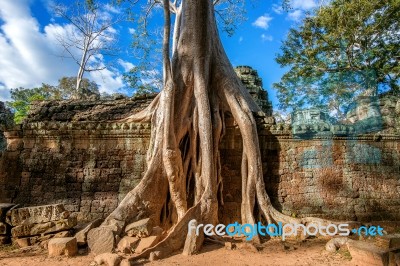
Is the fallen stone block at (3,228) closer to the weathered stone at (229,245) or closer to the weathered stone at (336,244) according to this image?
the weathered stone at (229,245)

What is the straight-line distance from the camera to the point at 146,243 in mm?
3264

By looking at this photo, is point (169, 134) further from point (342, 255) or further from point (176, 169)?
point (342, 255)

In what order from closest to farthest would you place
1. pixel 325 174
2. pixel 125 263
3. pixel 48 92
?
pixel 125 263
pixel 325 174
pixel 48 92

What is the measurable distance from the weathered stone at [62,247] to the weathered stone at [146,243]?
29.3 inches

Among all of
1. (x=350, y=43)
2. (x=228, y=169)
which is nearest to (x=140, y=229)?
(x=228, y=169)

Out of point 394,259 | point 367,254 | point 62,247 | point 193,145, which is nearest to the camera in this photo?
point 394,259

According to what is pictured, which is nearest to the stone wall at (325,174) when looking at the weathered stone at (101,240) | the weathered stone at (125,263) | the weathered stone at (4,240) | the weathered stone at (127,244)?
the weathered stone at (127,244)

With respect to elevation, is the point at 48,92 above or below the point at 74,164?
above

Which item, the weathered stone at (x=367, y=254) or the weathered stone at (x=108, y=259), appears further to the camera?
the weathered stone at (x=108, y=259)

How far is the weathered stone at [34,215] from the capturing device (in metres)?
3.60

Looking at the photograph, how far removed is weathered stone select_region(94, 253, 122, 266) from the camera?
111 inches

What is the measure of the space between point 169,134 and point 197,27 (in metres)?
2.16

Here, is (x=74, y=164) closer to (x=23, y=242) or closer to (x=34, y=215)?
(x=34, y=215)

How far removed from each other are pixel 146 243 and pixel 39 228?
1.51 m
